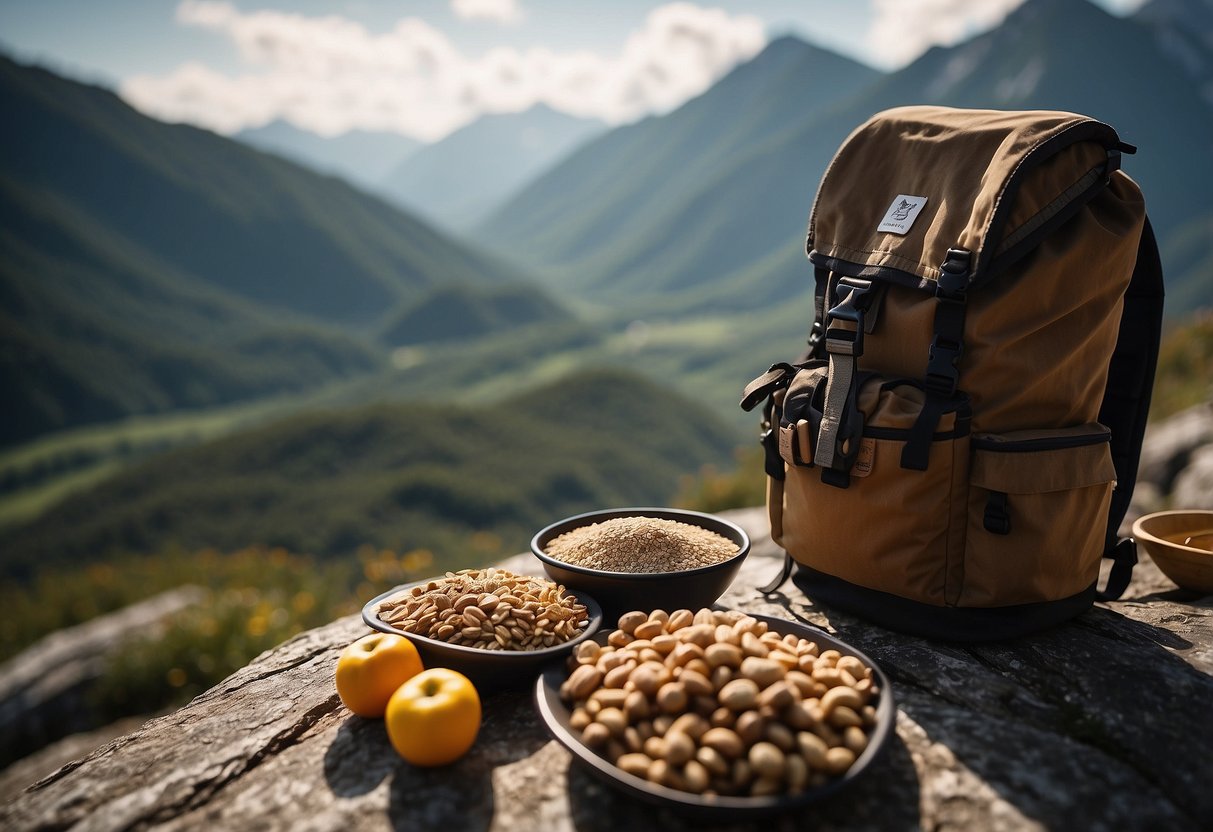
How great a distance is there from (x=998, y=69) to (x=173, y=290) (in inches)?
4888

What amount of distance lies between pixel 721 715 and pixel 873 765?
1.38 ft

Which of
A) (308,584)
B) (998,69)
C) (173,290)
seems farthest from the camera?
(998,69)

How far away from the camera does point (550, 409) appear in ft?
171

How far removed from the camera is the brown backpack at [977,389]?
119 inches

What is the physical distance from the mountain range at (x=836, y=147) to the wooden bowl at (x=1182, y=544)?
9547cm

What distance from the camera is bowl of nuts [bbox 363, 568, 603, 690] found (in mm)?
2797

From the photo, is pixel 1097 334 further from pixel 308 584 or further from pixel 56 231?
pixel 56 231

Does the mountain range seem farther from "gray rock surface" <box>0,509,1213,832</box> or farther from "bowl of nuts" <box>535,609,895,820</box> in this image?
"bowl of nuts" <box>535,609,895,820</box>

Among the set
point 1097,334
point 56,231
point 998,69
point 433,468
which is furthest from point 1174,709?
point 998,69

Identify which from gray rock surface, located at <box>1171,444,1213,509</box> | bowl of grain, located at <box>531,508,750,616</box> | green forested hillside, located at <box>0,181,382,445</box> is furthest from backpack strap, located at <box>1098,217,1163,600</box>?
green forested hillside, located at <box>0,181,382,445</box>

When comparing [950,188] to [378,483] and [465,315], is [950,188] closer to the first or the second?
[378,483]

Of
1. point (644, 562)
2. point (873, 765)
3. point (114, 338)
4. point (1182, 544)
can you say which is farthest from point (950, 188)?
point (114, 338)

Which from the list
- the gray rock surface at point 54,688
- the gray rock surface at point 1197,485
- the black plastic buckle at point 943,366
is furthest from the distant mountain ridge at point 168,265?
the black plastic buckle at point 943,366

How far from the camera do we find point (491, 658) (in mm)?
2752
